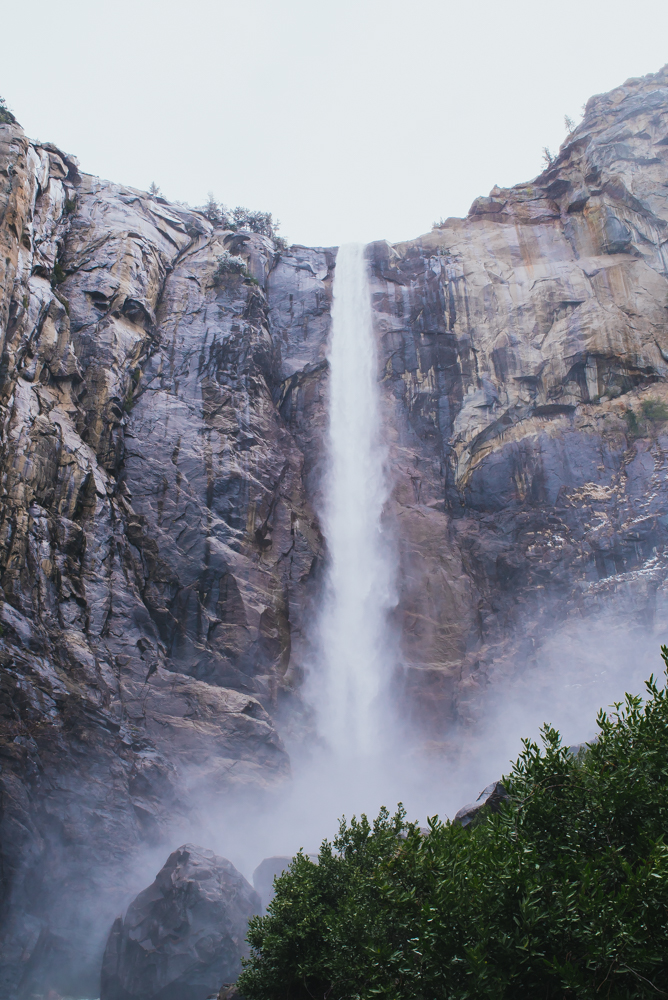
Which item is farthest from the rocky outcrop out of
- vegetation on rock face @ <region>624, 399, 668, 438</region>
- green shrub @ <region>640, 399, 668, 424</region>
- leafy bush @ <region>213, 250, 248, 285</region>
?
green shrub @ <region>640, 399, 668, 424</region>

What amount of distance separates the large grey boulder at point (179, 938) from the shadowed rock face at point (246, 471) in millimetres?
1775

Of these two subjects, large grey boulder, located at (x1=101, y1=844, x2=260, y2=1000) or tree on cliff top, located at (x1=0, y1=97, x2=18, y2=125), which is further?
tree on cliff top, located at (x1=0, y1=97, x2=18, y2=125)

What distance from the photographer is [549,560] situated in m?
27.9

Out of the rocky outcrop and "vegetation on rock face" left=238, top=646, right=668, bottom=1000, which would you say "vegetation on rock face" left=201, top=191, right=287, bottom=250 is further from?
"vegetation on rock face" left=238, top=646, right=668, bottom=1000

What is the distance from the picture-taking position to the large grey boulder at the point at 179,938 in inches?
622

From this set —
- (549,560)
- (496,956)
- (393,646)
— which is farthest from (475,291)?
(496,956)

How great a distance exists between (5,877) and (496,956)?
1466 centimetres

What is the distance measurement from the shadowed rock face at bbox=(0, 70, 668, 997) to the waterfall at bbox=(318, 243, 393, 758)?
2.80 feet

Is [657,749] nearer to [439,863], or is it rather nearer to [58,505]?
[439,863]

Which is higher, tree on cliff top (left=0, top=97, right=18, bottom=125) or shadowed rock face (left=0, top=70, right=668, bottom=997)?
tree on cliff top (left=0, top=97, right=18, bottom=125)

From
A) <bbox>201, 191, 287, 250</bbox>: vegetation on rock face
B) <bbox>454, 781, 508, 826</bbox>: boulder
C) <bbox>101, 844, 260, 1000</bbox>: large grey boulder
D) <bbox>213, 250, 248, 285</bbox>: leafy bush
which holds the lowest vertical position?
<bbox>101, 844, 260, 1000</bbox>: large grey boulder

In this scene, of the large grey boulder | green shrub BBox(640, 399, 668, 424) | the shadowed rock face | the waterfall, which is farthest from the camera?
green shrub BBox(640, 399, 668, 424)

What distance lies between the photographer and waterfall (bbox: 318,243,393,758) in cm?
2742

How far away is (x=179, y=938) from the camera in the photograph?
16.1 metres
